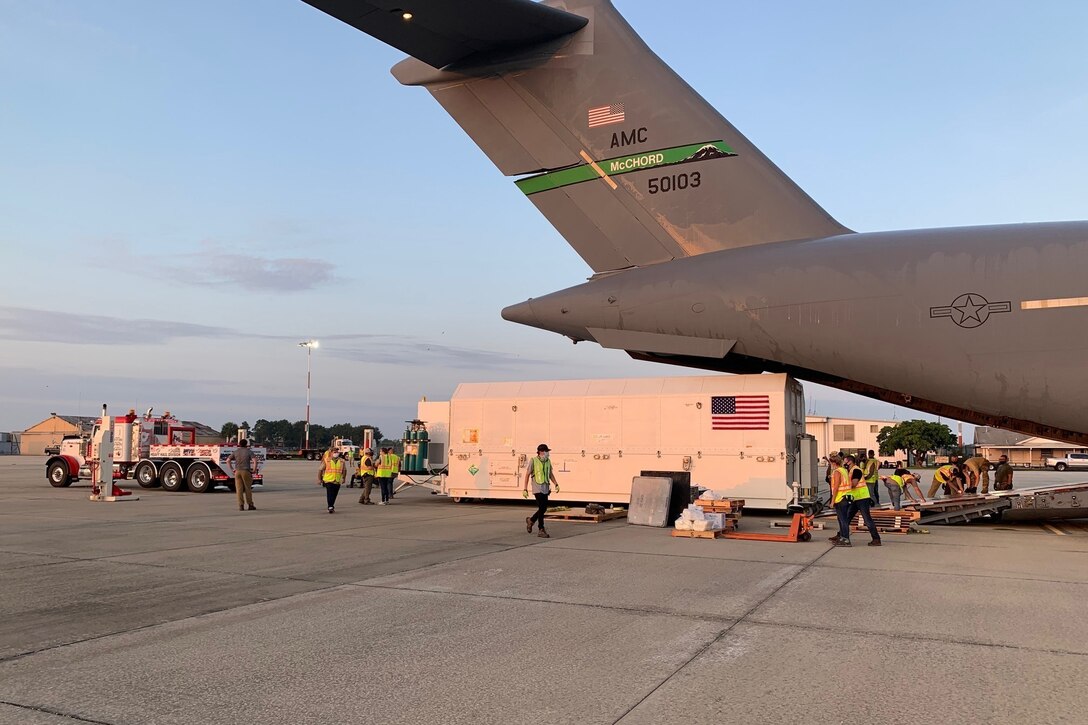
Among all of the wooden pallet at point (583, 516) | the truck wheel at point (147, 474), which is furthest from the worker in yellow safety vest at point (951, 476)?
the truck wheel at point (147, 474)

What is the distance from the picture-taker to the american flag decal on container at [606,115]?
1197 centimetres

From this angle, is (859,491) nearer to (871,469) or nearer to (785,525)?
(785,525)

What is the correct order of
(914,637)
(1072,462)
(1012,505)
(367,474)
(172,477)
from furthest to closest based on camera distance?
(1072,462) → (172,477) → (367,474) → (1012,505) → (914,637)

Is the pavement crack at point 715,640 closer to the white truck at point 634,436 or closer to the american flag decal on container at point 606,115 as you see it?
the white truck at point 634,436

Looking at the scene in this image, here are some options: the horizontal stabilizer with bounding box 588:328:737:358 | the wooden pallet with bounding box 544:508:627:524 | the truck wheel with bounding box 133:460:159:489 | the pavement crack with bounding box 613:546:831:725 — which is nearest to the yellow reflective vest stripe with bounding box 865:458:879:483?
the horizontal stabilizer with bounding box 588:328:737:358

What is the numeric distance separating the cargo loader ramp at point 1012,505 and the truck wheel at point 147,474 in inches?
876

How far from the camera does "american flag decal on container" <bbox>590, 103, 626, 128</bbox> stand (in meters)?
12.0

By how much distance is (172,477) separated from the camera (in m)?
23.6

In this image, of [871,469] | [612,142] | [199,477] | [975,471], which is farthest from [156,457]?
[975,471]

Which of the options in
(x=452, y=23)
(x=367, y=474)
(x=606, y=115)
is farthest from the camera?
(x=367, y=474)

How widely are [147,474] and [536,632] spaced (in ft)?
73.8

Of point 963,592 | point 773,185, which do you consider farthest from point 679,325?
point 963,592

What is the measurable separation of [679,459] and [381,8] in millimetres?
10605

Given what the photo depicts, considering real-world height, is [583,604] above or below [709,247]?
below
